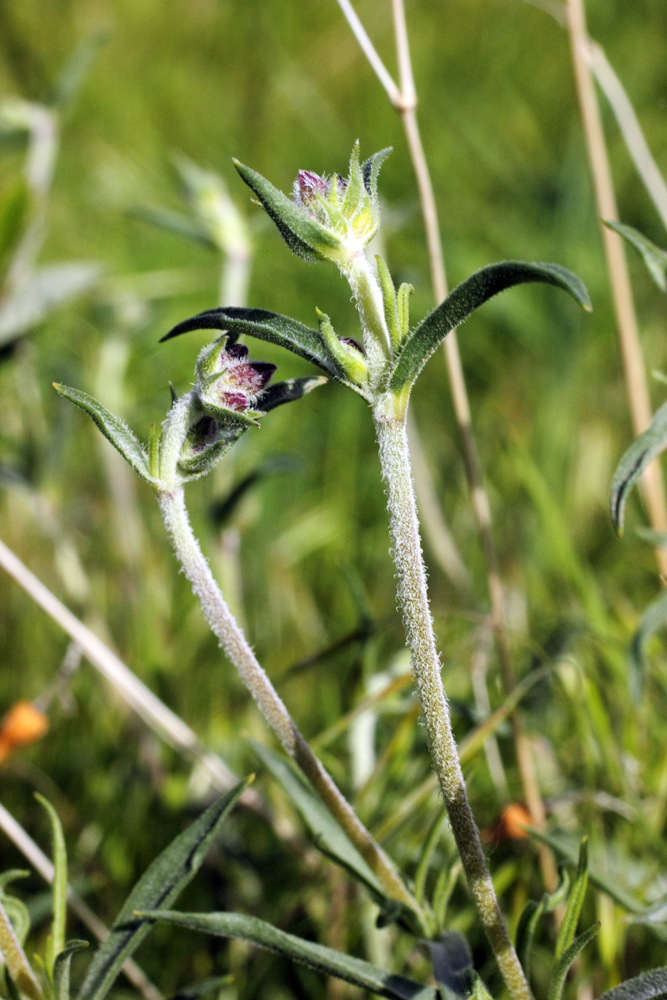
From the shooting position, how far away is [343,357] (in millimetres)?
717

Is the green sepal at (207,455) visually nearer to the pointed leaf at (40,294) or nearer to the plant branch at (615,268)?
the plant branch at (615,268)

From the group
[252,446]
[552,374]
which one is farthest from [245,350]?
[552,374]

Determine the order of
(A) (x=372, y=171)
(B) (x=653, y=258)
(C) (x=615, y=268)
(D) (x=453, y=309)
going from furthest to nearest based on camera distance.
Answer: (C) (x=615, y=268), (B) (x=653, y=258), (A) (x=372, y=171), (D) (x=453, y=309)

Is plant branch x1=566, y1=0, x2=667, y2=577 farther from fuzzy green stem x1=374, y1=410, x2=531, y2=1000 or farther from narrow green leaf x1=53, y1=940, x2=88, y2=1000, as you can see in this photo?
narrow green leaf x1=53, y1=940, x2=88, y2=1000

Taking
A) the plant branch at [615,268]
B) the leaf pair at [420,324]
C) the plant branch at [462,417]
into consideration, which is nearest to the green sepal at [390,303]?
the leaf pair at [420,324]

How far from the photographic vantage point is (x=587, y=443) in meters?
2.27

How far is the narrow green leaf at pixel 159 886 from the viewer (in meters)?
0.80

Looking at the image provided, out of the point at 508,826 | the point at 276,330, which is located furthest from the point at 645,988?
the point at 276,330

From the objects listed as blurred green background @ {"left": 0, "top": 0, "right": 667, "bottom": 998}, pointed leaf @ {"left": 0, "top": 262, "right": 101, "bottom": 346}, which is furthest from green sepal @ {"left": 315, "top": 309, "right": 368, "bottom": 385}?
pointed leaf @ {"left": 0, "top": 262, "right": 101, "bottom": 346}

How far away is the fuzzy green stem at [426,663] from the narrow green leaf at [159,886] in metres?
0.18

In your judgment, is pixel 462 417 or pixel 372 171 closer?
pixel 372 171

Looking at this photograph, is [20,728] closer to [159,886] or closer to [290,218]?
[159,886]

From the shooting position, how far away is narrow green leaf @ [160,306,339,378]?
74 centimetres

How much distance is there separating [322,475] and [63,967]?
1880 millimetres
